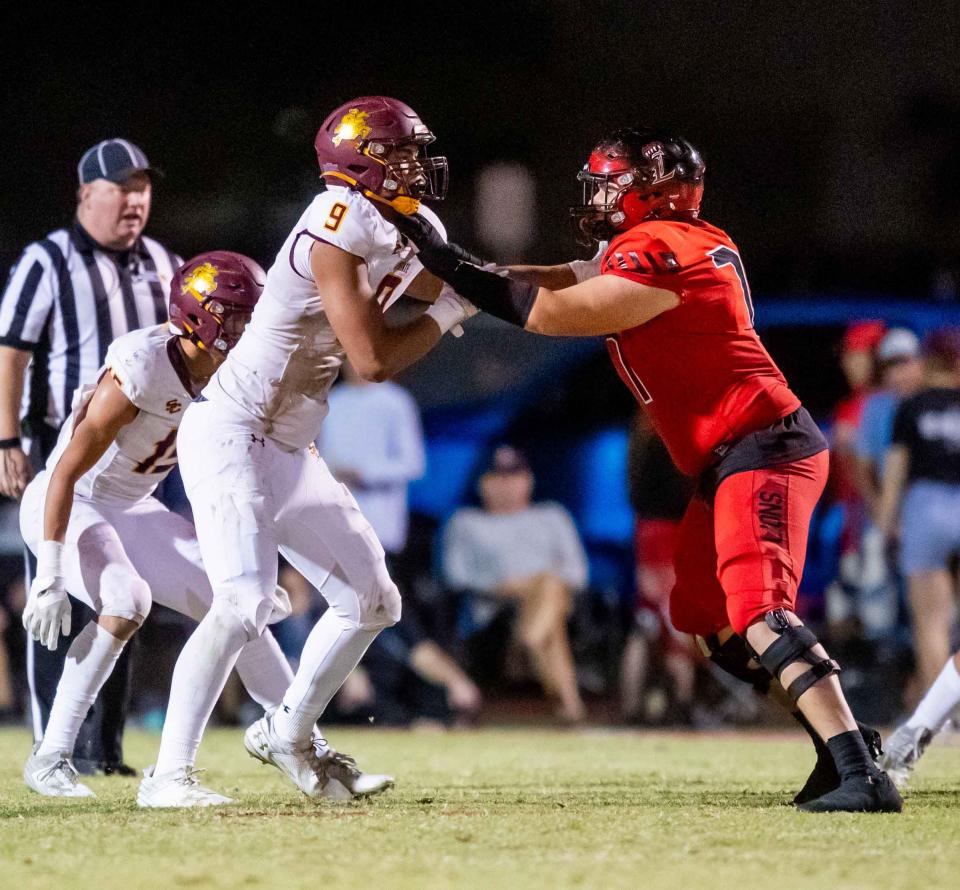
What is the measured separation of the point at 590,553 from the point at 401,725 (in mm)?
1650

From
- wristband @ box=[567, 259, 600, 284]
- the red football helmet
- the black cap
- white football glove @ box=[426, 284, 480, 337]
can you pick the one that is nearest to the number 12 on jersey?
the red football helmet

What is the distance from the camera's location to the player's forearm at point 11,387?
559 centimetres

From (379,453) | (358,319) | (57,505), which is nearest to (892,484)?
(379,453)

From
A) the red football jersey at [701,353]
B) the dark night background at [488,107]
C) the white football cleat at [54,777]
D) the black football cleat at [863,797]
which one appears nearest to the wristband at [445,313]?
the red football jersey at [701,353]

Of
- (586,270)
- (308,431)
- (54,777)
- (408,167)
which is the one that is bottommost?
(54,777)

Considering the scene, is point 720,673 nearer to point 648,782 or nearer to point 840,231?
point 648,782

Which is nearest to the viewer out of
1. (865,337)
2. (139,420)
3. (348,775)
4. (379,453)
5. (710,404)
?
(710,404)

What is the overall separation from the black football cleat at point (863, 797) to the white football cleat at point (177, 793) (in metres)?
1.54

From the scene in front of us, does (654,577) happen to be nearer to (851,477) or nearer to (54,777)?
(851,477)

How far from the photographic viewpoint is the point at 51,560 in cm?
459

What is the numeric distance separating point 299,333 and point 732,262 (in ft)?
3.88

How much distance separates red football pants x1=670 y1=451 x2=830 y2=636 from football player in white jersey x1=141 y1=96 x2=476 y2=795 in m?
0.86

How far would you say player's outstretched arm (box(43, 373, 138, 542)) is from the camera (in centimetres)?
459

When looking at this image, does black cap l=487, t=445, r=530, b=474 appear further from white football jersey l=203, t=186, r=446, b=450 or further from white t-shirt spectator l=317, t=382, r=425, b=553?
white football jersey l=203, t=186, r=446, b=450
